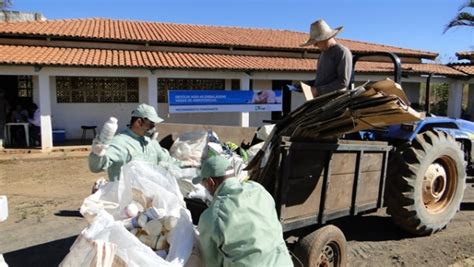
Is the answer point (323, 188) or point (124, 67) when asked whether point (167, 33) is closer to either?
point (124, 67)

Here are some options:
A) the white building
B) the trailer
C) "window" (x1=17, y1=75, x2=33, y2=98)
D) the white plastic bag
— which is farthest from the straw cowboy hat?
"window" (x1=17, y1=75, x2=33, y2=98)

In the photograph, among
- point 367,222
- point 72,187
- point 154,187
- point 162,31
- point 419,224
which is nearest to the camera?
point 154,187

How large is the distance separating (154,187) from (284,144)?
38.8 inches

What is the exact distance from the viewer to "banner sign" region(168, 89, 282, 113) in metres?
13.2

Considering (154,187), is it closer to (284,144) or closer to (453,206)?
(284,144)

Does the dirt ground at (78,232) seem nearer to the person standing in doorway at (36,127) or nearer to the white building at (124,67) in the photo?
the white building at (124,67)

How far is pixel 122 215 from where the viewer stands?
2.80 meters

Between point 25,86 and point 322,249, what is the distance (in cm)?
1461

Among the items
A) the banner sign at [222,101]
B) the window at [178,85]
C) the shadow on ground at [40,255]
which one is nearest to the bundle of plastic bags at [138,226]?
the shadow on ground at [40,255]

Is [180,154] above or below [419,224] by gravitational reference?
above

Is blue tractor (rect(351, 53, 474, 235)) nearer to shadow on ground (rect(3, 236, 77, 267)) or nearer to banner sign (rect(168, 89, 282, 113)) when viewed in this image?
shadow on ground (rect(3, 236, 77, 267))

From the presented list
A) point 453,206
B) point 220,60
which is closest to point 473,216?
point 453,206

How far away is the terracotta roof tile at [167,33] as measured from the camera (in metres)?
14.1

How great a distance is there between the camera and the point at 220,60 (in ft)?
49.2
